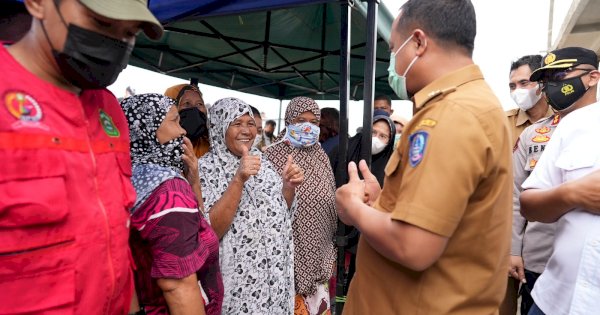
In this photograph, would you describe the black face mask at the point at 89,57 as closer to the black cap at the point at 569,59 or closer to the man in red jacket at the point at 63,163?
the man in red jacket at the point at 63,163

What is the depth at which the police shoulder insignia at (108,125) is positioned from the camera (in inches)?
47.1

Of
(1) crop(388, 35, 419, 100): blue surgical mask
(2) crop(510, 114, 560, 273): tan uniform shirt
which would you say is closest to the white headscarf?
(1) crop(388, 35, 419, 100): blue surgical mask

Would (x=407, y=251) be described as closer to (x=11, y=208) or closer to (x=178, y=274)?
(x=178, y=274)

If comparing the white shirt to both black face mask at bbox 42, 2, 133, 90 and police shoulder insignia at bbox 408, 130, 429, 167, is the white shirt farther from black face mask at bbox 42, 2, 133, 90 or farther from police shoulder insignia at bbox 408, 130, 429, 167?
black face mask at bbox 42, 2, 133, 90

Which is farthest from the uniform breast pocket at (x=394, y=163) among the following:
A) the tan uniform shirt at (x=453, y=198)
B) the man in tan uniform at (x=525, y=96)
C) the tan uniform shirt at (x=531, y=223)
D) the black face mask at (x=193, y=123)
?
the man in tan uniform at (x=525, y=96)

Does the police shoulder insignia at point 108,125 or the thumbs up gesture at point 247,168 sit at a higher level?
the police shoulder insignia at point 108,125

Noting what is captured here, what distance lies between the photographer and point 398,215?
1065 mm

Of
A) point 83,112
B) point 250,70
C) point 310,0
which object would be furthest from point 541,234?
point 250,70

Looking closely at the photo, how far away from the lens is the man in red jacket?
92 centimetres

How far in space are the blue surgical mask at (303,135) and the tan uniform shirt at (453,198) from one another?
1710 mm

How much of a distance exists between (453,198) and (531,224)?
169cm

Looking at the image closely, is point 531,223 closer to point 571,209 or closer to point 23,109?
point 571,209

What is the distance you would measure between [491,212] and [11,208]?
1.23 metres

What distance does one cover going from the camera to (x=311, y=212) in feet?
9.46
